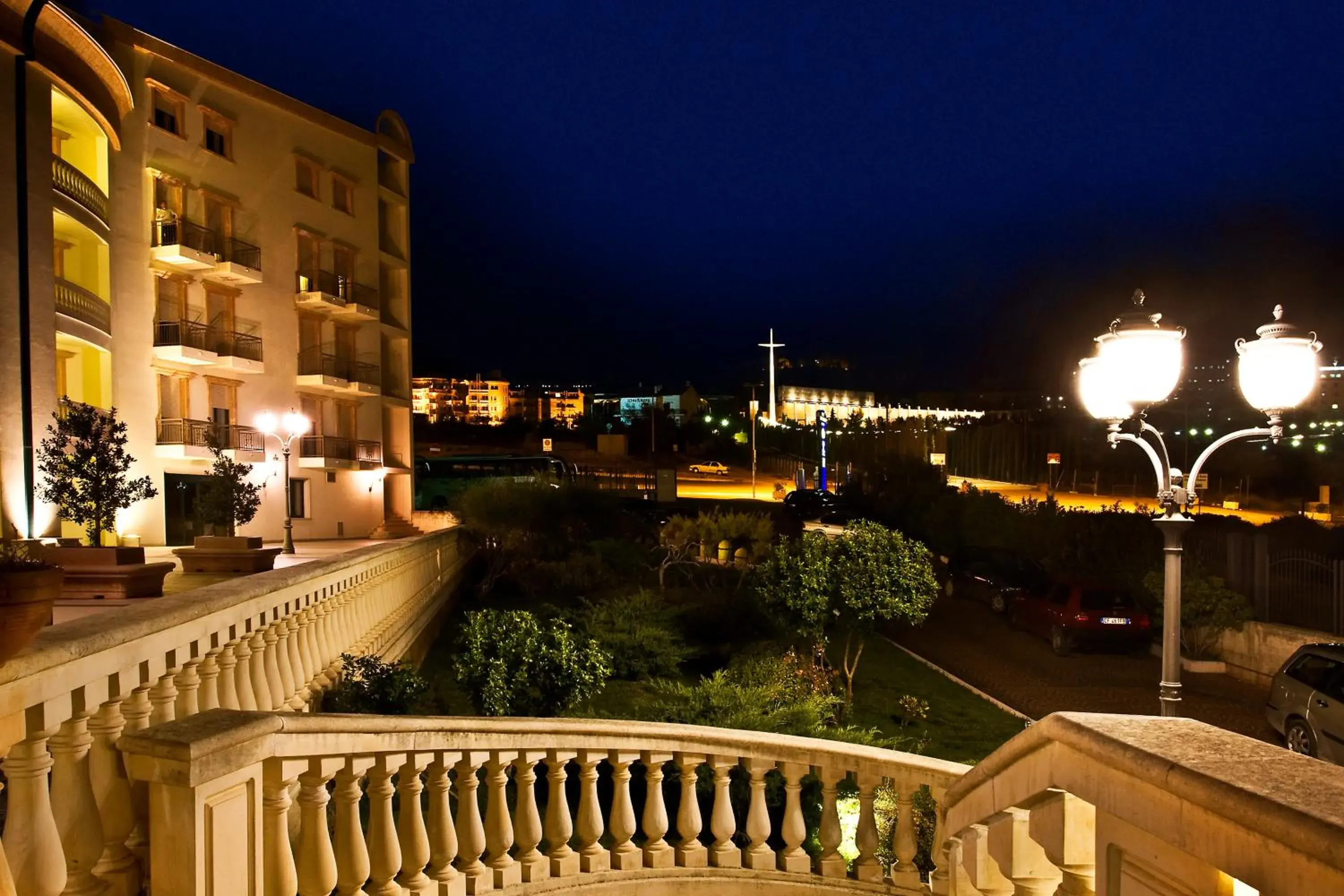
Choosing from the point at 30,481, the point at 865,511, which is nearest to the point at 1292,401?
the point at 30,481

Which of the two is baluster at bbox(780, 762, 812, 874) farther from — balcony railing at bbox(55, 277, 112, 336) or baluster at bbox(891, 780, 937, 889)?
balcony railing at bbox(55, 277, 112, 336)

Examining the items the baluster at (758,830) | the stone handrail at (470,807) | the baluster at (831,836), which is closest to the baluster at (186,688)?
the stone handrail at (470,807)

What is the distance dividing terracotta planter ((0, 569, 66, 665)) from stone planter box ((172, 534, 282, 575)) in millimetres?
8215

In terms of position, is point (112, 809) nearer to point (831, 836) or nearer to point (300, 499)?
point (831, 836)

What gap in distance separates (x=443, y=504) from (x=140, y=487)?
3234 cm

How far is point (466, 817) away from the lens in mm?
4078

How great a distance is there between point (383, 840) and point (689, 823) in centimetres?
181

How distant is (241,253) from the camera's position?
2758 centimetres

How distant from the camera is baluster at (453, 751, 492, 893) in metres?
4.06

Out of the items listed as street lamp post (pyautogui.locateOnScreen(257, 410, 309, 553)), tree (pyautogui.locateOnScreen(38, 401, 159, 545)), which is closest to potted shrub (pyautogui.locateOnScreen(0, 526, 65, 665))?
tree (pyautogui.locateOnScreen(38, 401, 159, 545))

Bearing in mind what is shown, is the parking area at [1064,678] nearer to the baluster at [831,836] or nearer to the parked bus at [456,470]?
the baluster at [831,836]

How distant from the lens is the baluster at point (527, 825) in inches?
171

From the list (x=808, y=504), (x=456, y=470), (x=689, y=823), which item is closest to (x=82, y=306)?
(x=689, y=823)

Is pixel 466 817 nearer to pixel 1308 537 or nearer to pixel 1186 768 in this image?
pixel 1186 768
